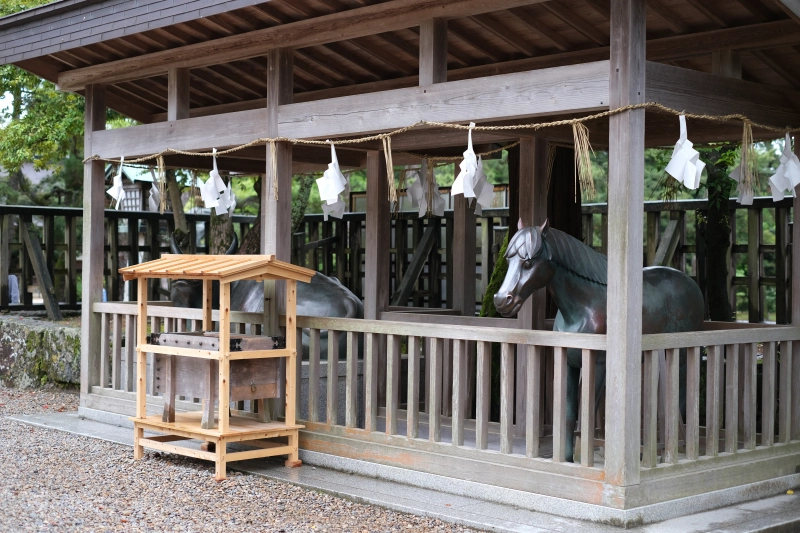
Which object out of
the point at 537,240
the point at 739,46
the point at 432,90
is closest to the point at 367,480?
the point at 537,240

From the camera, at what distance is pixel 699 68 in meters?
7.95

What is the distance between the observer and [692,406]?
6.16 metres

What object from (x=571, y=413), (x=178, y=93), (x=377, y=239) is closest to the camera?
(x=571, y=413)

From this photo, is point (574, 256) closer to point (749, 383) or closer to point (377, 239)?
point (749, 383)

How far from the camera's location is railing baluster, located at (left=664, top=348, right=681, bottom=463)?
596 centimetres

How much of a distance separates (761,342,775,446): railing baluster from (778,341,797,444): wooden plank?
6.4 inches

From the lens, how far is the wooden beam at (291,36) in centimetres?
669

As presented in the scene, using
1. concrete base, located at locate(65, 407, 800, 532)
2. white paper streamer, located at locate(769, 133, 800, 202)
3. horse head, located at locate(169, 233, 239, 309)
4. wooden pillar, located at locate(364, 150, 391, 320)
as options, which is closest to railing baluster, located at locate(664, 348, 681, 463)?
concrete base, located at locate(65, 407, 800, 532)

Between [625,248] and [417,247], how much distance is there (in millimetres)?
6633

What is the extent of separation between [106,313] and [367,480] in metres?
3.75

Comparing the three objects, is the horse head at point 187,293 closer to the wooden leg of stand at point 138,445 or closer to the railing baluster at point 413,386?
the wooden leg of stand at point 138,445

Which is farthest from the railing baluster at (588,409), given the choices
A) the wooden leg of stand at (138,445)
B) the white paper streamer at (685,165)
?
the wooden leg of stand at (138,445)

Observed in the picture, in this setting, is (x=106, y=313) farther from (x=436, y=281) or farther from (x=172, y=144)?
(x=436, y=281)

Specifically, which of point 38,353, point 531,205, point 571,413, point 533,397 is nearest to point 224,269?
point 533,397
